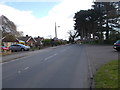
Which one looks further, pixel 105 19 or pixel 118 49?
pixel 105 19

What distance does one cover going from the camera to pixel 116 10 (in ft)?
180

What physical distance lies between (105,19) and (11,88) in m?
55.4

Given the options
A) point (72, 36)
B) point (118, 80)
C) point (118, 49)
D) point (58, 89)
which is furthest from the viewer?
point (72, 36)

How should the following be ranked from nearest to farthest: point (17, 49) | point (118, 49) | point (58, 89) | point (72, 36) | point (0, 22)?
point (58, 89) < point (118, 49) < point (17, 49) < point (0, 22) < point (72, 36)

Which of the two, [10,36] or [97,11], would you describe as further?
[97,11]

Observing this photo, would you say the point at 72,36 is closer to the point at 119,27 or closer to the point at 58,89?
the point at 119,27

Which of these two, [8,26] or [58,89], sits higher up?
[8,26]

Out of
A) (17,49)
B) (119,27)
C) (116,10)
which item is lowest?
(17,49)

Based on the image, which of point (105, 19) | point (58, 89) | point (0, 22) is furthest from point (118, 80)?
point (105, 19)

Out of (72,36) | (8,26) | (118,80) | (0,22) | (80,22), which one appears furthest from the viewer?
(72,36)

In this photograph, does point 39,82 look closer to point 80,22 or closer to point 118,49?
point 118,49

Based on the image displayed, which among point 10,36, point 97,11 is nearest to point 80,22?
point 97,11

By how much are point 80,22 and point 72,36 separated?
5651 centimetres

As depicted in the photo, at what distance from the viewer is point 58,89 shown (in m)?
6.41
